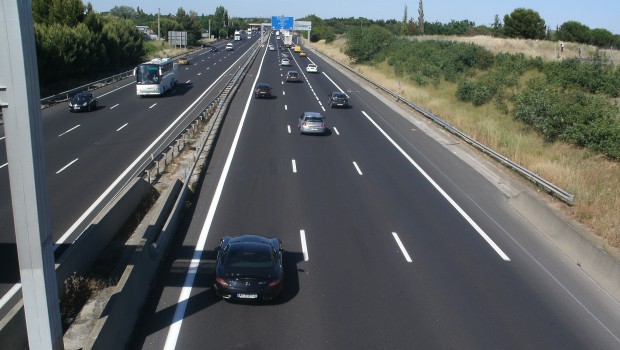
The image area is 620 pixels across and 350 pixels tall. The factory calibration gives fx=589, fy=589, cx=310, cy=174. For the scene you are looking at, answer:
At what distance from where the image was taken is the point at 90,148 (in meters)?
27.7

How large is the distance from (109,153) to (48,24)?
136 feet

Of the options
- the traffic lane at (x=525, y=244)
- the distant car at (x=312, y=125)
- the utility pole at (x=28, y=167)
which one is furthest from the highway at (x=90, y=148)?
the traffic lane at (x=525, y=244)

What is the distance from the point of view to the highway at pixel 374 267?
38.5 feet

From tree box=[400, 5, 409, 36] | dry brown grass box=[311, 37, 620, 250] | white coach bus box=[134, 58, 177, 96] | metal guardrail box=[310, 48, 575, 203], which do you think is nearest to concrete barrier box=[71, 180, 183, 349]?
dry brown grass box=[311, 37, 620, 250]

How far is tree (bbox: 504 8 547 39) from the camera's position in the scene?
99.5 metres

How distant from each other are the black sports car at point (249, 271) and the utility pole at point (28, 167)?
397cm

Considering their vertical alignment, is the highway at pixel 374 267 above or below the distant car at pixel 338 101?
above

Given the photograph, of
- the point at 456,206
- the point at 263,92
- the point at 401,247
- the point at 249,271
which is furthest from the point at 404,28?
the point at 249,271

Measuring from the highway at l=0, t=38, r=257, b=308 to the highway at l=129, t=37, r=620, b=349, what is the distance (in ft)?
11.6

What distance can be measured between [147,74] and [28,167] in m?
41.6

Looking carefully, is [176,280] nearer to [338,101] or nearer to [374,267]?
[374,267]

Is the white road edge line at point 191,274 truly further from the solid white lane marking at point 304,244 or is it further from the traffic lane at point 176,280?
the solid white lane marking at point 304,244

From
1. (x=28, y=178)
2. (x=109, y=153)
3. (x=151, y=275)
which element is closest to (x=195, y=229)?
(x=151, y=275)

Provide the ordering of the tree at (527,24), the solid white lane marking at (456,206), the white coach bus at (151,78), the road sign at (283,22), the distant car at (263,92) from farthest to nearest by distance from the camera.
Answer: the road sign at (283,22), the tree at (527,24), the white coach bus at (151,78), the distant car at (263,92), the solid white lane marking at (456,206)
